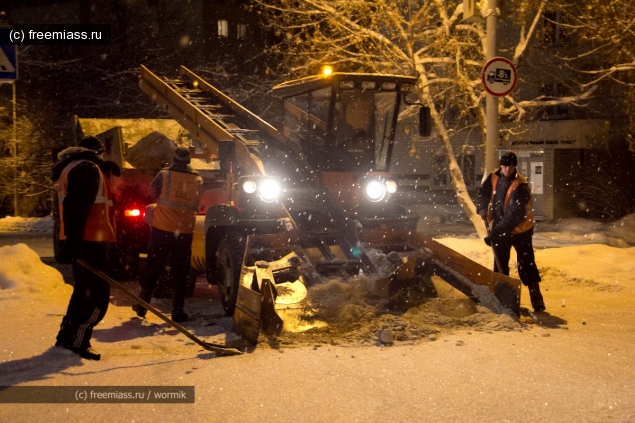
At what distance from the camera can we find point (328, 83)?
371 inches

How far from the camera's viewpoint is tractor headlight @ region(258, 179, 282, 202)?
8953 mm

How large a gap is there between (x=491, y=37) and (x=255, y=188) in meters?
4.92

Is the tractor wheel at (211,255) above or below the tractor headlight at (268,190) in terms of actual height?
below

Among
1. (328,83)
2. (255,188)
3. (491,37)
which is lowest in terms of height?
(255,188)

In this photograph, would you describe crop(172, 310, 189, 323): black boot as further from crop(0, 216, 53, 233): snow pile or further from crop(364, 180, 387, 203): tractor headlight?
crop(0, 216, 53, 233): snow pile

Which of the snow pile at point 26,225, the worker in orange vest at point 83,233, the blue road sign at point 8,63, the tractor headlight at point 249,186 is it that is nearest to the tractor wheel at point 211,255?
the tractor headlight at point 249,186

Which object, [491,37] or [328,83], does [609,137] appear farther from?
[328,83]

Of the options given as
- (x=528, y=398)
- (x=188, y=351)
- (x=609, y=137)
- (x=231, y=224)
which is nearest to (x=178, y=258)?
(x=231, y=224)

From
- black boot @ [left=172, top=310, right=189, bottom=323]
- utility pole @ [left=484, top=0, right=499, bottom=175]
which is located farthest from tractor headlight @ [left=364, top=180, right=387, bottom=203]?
black boot @ [left=172, top=310, right=189, bottom=323]

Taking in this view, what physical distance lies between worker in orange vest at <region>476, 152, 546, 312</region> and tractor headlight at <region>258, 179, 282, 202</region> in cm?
260

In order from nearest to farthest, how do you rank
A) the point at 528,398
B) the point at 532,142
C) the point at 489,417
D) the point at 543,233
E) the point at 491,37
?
the point at 489,417 < the point at 528,398 < the point at 491,37 < the point at 543,233 < the point at 532,142

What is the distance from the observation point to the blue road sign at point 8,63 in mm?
8719

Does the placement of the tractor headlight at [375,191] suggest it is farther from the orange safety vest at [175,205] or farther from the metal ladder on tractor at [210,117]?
the orange safety vest at [175,205]

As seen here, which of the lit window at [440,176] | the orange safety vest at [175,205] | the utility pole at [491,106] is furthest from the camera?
the lit window at [440,176]
